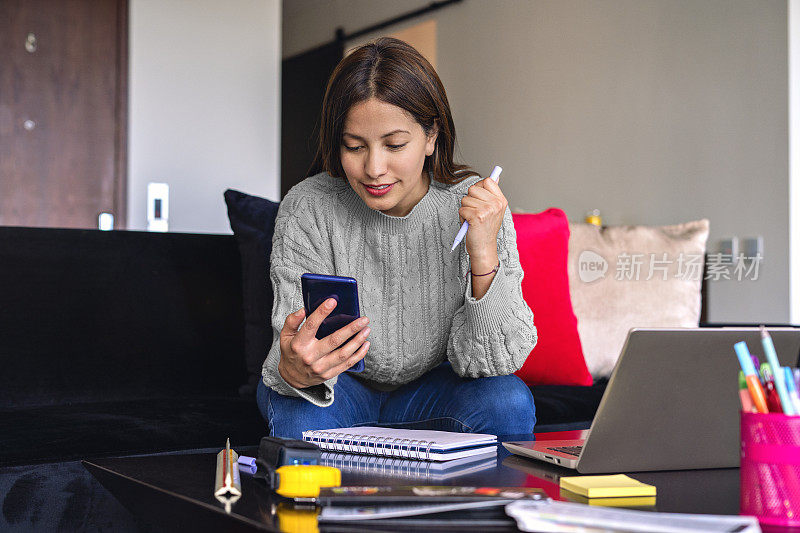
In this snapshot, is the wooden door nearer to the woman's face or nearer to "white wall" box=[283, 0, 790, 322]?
"white wall" box=[283, 0, 790, 322]

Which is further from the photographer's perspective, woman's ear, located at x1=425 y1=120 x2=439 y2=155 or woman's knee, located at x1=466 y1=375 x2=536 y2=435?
woman's ear, located at x1=425 y1=120 x2=439 y2=155

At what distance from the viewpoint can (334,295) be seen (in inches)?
46.2

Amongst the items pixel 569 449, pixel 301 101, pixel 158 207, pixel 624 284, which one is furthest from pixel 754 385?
pixel 301 101

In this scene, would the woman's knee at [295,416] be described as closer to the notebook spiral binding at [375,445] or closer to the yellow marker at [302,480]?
the notebook spiral binding at [375,445]

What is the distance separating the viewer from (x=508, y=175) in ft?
13.8

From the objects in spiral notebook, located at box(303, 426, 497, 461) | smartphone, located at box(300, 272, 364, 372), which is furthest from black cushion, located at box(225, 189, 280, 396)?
spiral notebook, located at box(303, 426, 497, 461)

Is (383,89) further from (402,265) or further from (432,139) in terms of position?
(402,265)

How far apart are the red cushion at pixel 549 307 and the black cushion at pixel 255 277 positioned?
0.68 m

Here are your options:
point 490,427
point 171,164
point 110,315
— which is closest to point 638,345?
point 490,427

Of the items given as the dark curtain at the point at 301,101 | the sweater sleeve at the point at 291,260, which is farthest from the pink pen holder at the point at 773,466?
the dark curtain at the point at 301,101

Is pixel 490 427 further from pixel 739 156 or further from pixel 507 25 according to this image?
pixel 507 25

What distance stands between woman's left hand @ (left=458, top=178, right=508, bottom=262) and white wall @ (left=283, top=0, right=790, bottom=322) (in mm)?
1920

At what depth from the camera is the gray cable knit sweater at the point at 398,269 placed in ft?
4.96

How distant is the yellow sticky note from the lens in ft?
2.55
